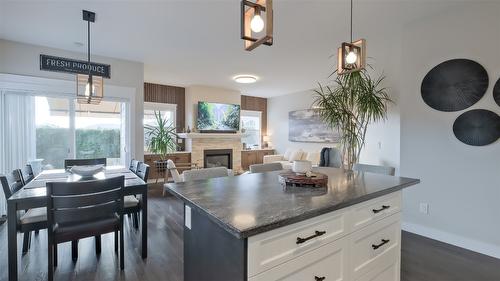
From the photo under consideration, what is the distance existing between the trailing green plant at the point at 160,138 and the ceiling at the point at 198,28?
1720 mm

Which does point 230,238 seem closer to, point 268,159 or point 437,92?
point 437,92

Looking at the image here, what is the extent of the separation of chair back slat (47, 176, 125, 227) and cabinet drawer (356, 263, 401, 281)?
77.3 inches

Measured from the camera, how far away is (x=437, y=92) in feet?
8.97

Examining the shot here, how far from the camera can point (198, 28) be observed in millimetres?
3070

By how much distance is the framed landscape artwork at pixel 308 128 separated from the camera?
662 cm

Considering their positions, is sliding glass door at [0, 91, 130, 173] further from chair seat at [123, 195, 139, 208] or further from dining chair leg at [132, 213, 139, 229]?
chair seat at [123, 195, 139, 208]

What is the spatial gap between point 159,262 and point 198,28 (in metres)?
2.74

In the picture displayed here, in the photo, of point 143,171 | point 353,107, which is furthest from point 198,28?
point 353,107

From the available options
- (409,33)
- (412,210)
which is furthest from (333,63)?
(412,210)

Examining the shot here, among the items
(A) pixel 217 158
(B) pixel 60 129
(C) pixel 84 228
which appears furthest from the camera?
(A) pixel 217 158

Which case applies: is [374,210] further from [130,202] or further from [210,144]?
[210,144]

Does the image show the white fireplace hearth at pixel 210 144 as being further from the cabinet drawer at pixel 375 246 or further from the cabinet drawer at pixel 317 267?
the cabinet drawer at pixel 317 267

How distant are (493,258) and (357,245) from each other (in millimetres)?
2077

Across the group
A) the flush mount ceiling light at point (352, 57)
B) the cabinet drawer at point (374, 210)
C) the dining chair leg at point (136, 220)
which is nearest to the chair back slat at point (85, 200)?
the dining chair leg at point (136, 220)
